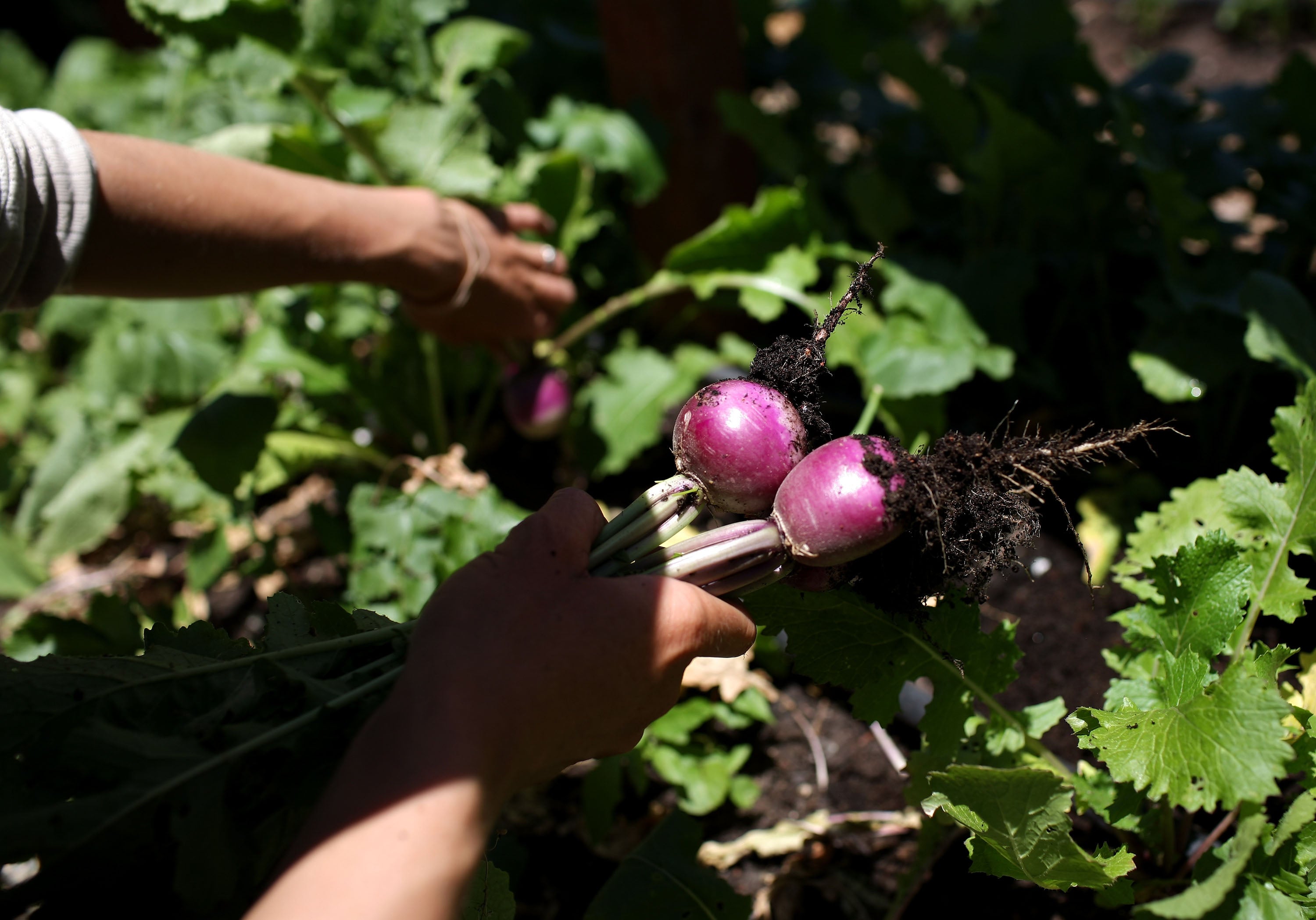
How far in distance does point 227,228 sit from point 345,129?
655 mm

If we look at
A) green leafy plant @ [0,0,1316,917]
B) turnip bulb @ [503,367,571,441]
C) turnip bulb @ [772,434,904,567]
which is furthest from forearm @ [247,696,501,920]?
turnip bulb @ [503,367,571,441]

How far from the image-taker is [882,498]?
3.50ft

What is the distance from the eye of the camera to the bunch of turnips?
109 centimetres

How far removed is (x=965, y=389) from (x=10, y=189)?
2.15 meters

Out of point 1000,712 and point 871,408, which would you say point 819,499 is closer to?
point 1000,712

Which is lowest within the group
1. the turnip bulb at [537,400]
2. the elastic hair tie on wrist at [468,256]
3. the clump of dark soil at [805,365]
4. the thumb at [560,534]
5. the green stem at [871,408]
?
the turnip bulb at [537,400]

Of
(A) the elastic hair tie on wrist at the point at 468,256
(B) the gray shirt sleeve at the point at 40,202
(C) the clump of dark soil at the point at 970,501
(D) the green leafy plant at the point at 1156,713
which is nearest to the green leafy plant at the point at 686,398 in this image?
(D) the green leafy plant at the point at 1156,713

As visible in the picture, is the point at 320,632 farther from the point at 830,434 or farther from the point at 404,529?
the point at 830,434

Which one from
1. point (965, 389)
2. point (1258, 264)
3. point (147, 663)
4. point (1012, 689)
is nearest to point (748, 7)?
point (965, 389)

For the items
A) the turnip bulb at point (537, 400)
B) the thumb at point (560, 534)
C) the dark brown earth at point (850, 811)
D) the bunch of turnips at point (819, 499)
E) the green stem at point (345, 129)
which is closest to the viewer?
the thumb at point (560, 534)

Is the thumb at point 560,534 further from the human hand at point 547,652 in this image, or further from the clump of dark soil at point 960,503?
the clump of dark soil at point 960,503

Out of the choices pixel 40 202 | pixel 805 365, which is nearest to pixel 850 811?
pixel 805 365

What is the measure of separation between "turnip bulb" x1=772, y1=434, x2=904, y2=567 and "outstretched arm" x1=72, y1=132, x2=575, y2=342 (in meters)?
1.00

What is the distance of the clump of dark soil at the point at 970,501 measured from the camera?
1099 mm
